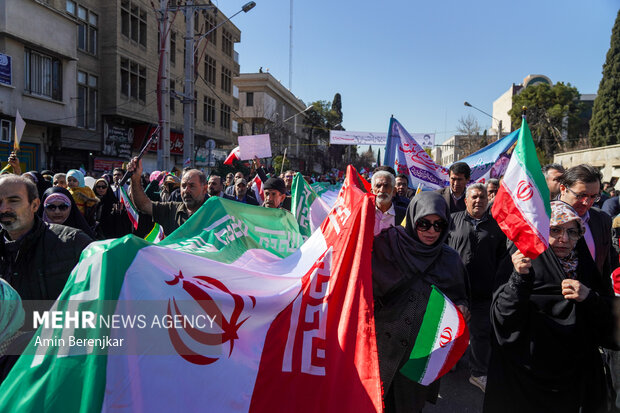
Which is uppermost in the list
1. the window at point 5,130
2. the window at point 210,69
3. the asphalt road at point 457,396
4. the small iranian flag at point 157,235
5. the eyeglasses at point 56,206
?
the window at point 210,69

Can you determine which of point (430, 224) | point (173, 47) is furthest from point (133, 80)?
point (430, 224)

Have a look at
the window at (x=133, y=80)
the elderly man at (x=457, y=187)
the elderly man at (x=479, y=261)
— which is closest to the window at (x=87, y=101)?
the window at (x=133, y=80)

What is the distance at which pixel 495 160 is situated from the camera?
22.8 feet

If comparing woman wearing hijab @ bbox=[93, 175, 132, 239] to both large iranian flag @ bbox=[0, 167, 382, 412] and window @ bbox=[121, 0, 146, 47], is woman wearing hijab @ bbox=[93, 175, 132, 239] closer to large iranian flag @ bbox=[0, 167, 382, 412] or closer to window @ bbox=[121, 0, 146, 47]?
large iranian flag @ bbox=[0, 167, 382, 412]

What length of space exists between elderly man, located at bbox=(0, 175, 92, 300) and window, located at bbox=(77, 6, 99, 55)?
20.8 metres

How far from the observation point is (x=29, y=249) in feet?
9.44

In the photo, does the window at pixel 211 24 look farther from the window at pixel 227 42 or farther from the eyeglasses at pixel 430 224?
the eyeglasses at pixel 430 224

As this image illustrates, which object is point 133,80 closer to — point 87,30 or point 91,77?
point 91,77

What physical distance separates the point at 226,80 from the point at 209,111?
13.9 feet

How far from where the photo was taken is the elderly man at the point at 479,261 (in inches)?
171

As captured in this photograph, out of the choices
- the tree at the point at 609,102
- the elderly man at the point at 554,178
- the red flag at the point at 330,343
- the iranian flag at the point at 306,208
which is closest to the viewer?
the red flag at the point at 330,343

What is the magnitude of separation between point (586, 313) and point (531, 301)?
28 centimetres

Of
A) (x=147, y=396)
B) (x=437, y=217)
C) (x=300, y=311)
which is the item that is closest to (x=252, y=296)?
(x=300, y=311)

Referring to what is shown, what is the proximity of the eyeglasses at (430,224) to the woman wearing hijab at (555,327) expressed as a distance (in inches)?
19.4
